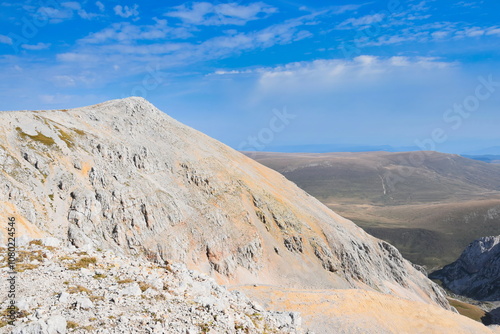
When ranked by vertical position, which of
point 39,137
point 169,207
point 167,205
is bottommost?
point 169,207

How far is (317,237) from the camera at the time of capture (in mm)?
76062

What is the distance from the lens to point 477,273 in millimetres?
132000

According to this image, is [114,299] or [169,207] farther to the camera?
[169,207]

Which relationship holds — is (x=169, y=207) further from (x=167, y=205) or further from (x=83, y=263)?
(x=83, y=263)

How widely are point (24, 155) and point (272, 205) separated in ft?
161

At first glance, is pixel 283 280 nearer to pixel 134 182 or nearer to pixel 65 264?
pixel 134 182

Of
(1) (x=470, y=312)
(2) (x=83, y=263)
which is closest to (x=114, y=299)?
(2) (x=83, y=263)

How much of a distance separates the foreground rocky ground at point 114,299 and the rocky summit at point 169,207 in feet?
29.9

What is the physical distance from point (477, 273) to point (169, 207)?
132340 millimetres

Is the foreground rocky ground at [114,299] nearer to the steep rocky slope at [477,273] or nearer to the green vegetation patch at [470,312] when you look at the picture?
the green vegetation patch at [470,312]

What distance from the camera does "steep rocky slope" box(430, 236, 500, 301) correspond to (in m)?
123

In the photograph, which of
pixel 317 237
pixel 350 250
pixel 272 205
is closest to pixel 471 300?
pixel 350 250

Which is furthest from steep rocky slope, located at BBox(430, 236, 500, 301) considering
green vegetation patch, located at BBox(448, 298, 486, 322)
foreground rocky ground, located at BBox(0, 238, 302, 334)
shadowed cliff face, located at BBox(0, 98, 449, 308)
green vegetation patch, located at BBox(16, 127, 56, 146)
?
green vegetation patch, located at BBox(16, 127, 56, 146)

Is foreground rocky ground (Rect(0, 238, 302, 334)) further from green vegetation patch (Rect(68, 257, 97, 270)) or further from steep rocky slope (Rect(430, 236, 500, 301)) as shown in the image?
steep rocky slope (Rect(430, 236, 500, 301))
